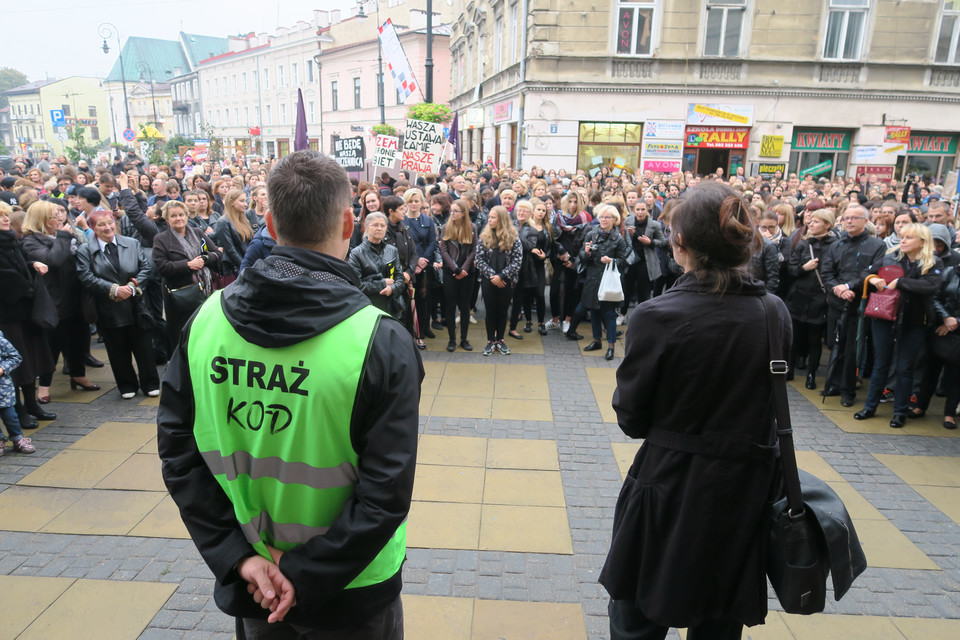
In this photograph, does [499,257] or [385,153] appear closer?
[499,257]

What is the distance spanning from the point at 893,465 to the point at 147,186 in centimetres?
1333

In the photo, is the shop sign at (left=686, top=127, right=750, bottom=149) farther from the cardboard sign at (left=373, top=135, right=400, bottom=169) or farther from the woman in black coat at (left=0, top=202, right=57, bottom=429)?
the woman in black coat at (left=0, top=202, right=57, bottom=429)

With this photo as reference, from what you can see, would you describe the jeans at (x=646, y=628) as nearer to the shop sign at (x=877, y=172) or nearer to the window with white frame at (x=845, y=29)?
the window with white frame at (x=845, y=29)

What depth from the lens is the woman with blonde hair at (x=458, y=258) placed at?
8.32m

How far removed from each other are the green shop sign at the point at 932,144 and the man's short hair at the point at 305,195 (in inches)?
998

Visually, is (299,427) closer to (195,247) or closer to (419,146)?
(195,247)

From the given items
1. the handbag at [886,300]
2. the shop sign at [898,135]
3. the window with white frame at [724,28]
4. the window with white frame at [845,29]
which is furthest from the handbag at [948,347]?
the window with white frame at [845,29]

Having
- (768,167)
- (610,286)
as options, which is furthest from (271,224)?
(768,167)

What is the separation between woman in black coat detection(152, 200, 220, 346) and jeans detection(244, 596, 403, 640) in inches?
208

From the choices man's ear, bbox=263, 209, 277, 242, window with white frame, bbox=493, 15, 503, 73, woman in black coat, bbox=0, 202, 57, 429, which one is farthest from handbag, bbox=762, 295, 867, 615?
window with white frame, bbox=493, 15, 503, 73

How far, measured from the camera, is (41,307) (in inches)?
228

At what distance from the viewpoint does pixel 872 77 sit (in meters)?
20.4

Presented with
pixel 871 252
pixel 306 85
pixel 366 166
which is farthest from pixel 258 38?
pixel 871 252

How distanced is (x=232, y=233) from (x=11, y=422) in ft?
9.38
